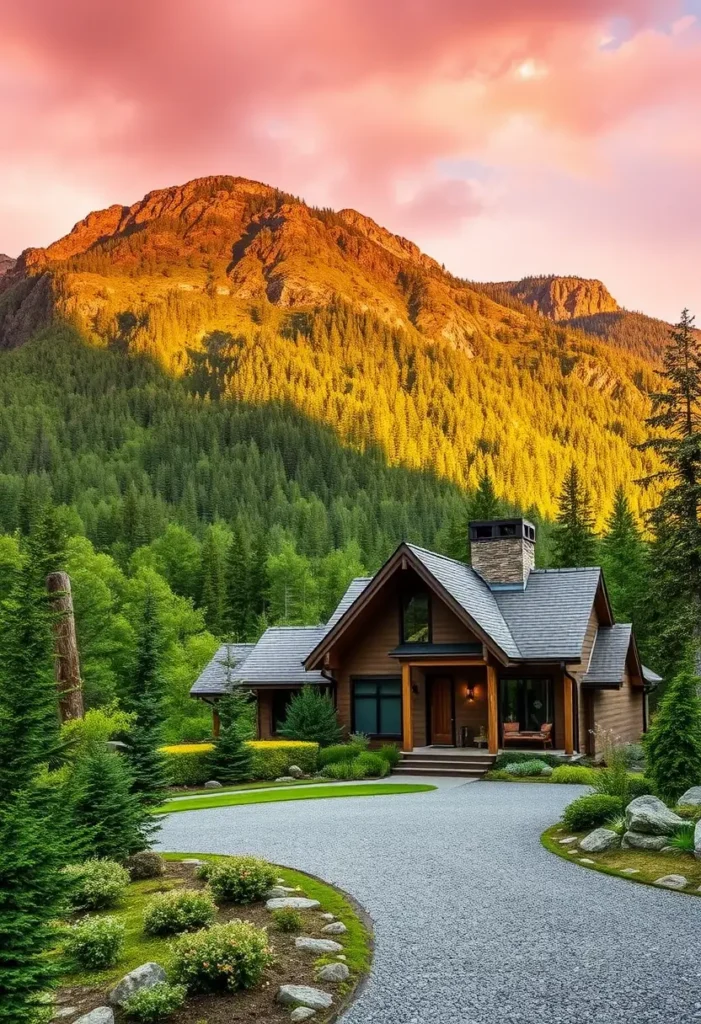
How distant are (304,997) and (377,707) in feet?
72.4

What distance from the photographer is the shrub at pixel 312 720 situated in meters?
27.8

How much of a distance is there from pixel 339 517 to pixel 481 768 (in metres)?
92.3

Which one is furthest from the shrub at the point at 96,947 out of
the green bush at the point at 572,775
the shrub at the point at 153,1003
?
the green bush at the point at 572,775

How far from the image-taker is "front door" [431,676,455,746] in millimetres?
29000

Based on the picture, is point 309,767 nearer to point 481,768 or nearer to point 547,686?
point 481,768

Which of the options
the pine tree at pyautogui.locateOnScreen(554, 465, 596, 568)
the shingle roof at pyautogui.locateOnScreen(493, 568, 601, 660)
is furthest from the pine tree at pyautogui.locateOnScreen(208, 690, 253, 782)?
the pine tree at pyautogui.locateOnScreen(554, 465, 596, 568)

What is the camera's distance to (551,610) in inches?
1138

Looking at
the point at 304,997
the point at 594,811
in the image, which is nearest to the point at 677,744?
the point at 594,811

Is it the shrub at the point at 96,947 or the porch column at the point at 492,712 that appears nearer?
the shrub at the point at 96,947

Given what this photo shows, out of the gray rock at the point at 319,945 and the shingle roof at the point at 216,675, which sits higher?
the shingle roof at the point at 216,675

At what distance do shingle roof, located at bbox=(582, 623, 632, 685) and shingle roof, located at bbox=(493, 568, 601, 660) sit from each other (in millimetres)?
2307

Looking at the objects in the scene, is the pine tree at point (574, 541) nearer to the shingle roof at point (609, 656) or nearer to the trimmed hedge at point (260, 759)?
the shingle roof at point (609, 656)

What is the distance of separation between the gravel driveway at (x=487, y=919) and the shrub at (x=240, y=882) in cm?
121

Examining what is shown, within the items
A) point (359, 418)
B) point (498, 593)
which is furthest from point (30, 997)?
point (359, 418)
